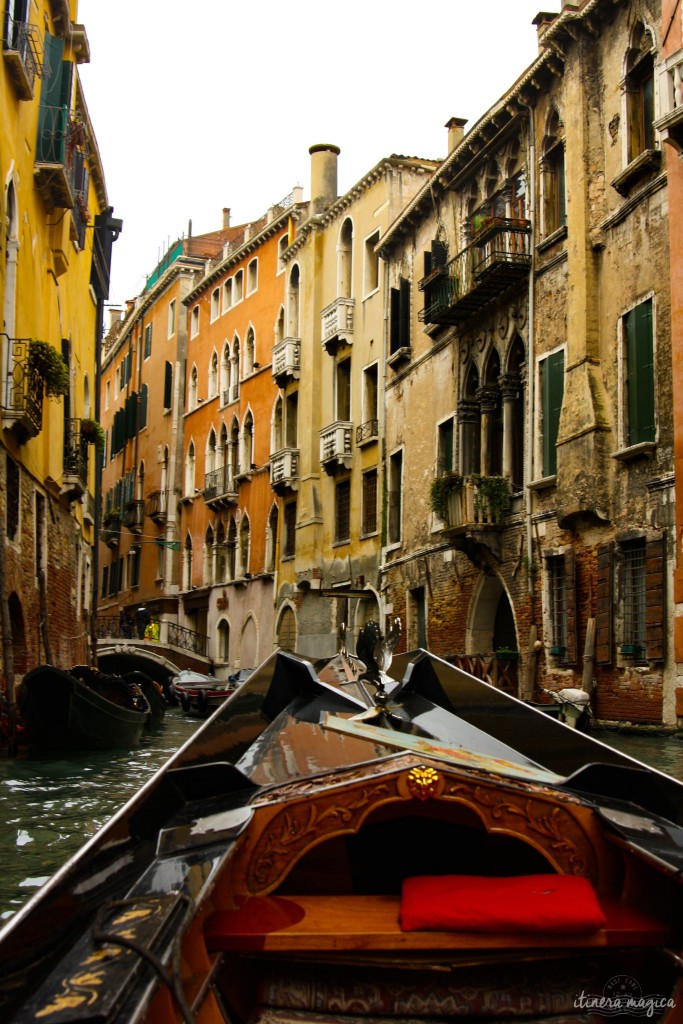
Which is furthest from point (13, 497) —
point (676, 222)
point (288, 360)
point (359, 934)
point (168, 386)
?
point (168, 386)

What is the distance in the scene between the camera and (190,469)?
30391 mm

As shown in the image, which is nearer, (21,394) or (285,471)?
(21,394)

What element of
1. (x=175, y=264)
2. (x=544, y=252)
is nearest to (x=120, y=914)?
(x=544, y=252)

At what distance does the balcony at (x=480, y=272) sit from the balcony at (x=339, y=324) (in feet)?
15.4

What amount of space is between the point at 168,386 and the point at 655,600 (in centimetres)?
2349

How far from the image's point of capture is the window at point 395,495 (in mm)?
18423

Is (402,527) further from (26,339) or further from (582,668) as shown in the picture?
(26,339)

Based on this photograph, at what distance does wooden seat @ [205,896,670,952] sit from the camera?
228cm

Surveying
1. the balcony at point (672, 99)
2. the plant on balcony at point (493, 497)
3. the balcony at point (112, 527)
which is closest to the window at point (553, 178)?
the plant on balcony at point (493, 497)

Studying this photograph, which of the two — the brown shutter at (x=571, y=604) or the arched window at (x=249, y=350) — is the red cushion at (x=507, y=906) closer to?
the brown shutter at (x=571, y=604)

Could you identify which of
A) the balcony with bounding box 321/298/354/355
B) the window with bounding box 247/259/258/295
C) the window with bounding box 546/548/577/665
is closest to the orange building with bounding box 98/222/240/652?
the window with bounding box 247/259/258/295

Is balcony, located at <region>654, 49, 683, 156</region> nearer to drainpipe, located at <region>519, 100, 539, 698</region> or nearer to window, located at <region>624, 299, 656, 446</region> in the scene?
window, located at <region>624, 299, 656, 446</region>

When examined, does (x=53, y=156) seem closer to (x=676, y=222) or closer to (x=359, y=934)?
Answer: (x=676, y=222)

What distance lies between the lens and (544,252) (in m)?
13.4
